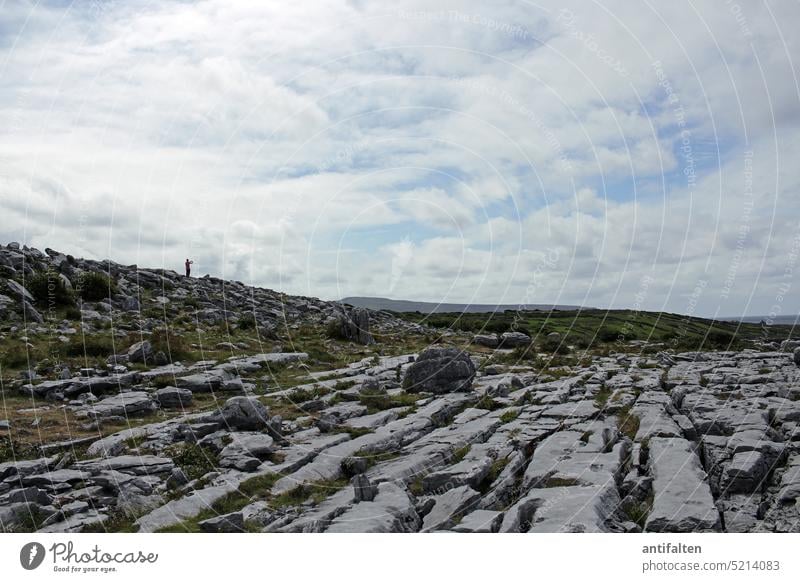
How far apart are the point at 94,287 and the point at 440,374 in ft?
96.5

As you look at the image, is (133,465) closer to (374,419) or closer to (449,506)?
(374,419)

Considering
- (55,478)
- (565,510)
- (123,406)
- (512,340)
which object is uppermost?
(512,340)

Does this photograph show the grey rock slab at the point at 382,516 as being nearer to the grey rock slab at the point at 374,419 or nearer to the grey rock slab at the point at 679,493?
the grey rock slab at the point at 679,493

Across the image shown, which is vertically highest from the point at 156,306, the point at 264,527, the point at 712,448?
the point at 156,306

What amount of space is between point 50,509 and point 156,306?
113ft

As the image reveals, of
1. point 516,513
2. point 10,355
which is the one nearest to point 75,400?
point 10,355

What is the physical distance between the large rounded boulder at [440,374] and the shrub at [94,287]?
27685 mm

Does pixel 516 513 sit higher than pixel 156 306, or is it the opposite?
pixel 156 306

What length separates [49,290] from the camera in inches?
1519

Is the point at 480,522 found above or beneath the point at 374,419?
beneath

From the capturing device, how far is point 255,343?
3622 centimetres

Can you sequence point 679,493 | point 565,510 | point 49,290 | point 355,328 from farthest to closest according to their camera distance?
→ point 355,328 < point 49,290 < point 679,493 < point 565,510

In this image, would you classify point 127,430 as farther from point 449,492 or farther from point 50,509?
point 449,492

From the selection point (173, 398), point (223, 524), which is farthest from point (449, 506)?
point (173, 398)
